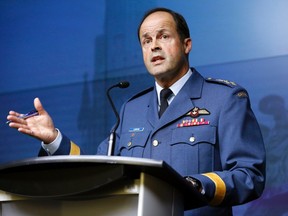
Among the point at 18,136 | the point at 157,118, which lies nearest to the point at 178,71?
the point at 157,118

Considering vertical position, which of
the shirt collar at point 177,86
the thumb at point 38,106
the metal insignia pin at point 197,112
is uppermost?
the shirt collar at point 177,86

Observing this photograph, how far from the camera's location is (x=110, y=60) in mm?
3182

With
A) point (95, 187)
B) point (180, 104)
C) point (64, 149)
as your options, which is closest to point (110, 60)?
point (180, 104)

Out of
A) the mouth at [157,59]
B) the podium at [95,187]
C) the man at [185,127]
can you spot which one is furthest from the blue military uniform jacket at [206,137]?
the podium at [95,187]

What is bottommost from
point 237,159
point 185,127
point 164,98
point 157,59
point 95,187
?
point 95,187

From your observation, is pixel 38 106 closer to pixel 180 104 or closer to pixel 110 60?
pixel 180 104

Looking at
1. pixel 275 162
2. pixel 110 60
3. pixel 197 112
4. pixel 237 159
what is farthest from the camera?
pixel 110 60

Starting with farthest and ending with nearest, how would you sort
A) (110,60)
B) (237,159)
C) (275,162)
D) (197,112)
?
(110,60), (275,162), (197,112), (237,159)

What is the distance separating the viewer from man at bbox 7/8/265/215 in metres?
1.81

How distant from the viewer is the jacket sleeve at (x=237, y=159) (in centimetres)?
160

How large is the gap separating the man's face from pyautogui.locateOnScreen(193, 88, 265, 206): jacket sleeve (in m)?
0.27

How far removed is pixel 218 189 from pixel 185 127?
473 millimetres

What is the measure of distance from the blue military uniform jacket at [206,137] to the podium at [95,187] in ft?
1.12

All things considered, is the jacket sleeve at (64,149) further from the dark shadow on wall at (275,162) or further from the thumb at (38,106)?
the dark shadow on wall at (275,162)
